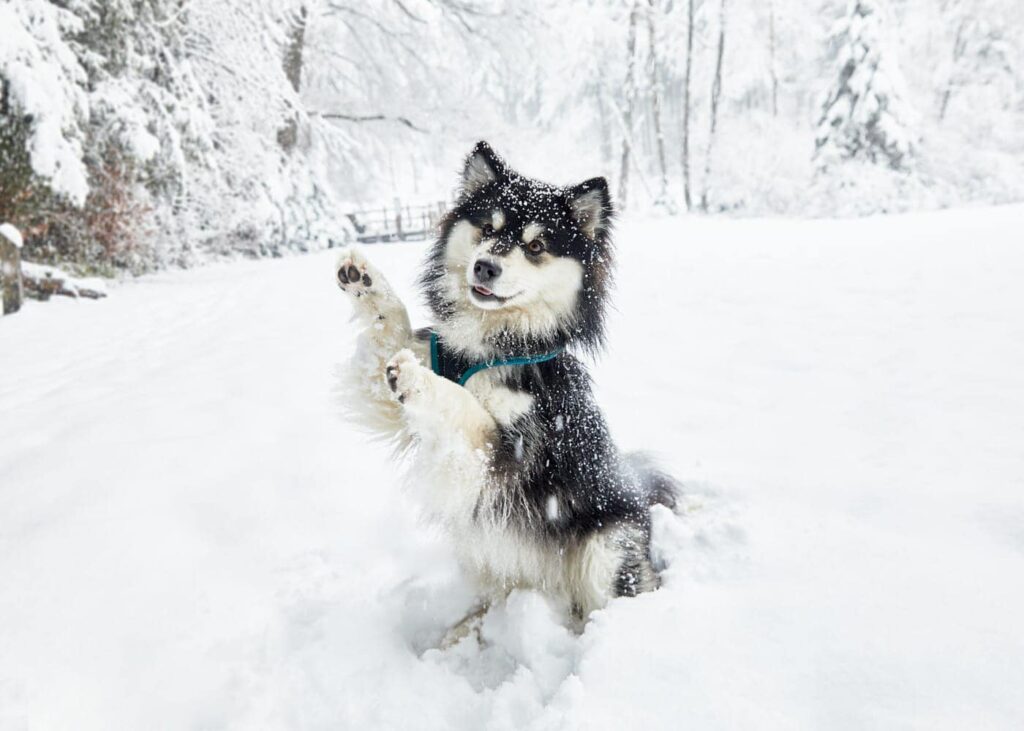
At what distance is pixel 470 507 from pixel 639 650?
62cm

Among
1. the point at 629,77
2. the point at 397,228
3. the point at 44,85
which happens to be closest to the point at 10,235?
the point at 44,85

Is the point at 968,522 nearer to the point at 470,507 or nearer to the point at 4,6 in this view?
the point at 470,507

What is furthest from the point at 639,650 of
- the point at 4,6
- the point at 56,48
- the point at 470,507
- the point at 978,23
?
the point at 978,23

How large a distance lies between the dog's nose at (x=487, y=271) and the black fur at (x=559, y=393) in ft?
0.42

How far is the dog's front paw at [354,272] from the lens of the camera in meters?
1.91

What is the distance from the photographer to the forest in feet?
29.2

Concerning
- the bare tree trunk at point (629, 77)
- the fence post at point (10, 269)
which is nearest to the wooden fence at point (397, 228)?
the bare tree trunk at point (629, 77)

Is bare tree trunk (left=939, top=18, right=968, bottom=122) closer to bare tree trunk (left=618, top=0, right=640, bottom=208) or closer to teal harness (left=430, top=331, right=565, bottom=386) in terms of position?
bare tree trunk (left=618, top=0, right=640, bottom=208)

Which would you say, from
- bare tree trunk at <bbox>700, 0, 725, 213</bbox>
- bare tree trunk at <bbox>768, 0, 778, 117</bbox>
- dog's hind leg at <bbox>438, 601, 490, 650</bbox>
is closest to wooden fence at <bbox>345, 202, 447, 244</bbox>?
bare tree trunk at <bbox>700, 0, 725, 213</bbox>

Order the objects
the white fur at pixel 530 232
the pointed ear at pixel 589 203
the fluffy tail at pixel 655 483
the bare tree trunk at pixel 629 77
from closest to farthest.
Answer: the white fur at pixel 530 232, the pointed ear at pixel 589 203, the fluffy tail at pixel 655 483, the bare tree trunk at pixel 629 77

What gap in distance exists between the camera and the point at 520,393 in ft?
6.08

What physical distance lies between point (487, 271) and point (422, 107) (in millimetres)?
15207

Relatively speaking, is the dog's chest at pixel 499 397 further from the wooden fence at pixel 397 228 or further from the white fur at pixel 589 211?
the wooden fence at pixel 397 228

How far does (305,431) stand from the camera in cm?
312
